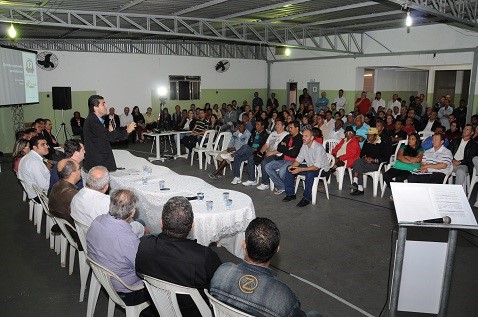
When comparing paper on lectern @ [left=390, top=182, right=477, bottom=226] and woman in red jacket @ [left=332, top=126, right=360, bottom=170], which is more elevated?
paper on lectern @ [left=390, top=182, right=477, bottom=226]

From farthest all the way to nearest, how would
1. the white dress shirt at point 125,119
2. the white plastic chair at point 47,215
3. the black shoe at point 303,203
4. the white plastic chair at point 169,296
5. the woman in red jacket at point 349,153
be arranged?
the white dress shirt at point 125,119, the woman in red jacket at point 349,153, the black shoe at point 303,203, the white plastic chair at point 47,215, the white plastic chair at point 169,296

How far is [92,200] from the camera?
10.5 ft

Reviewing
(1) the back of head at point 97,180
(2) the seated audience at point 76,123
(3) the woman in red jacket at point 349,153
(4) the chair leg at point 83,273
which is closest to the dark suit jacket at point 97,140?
(1) the back of head at point 97,180

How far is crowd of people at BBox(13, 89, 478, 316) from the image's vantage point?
1883 millimetres

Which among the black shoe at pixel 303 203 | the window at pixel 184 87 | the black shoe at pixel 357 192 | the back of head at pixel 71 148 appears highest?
the window at pixel 184 87

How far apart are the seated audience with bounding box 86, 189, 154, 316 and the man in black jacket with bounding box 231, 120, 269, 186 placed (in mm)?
4483

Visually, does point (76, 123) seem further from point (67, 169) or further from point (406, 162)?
point (406, 162)

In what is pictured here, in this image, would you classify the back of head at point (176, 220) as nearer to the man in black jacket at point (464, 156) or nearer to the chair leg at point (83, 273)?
the chair leg at point (83, 273)

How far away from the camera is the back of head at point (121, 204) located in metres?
2.67

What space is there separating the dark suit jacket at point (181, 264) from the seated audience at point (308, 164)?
3866 mm

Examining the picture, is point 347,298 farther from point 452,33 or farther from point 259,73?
point 259,73

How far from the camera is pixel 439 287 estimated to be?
111 inches

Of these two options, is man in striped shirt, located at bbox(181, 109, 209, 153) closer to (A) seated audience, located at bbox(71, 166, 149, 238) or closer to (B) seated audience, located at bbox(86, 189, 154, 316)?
(A) seated audience, located at bbox(71, 166, 149, 238)

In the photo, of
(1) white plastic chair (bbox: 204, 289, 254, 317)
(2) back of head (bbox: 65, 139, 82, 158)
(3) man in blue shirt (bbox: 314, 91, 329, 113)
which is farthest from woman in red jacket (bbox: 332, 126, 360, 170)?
(3) man in blue shirt (bbox: 314, 91, 329, 113)
